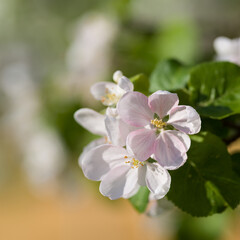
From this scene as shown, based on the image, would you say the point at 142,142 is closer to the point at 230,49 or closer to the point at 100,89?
the point at 100,89

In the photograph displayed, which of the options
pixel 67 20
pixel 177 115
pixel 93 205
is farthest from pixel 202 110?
pixel 93 205

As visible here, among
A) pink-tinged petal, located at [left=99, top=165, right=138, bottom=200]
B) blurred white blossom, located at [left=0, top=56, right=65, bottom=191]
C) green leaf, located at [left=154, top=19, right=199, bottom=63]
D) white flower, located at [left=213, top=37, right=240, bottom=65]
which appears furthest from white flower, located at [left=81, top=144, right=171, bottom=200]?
blurred white blossom, located at [left=0, top=56, right=65, bottom=191]

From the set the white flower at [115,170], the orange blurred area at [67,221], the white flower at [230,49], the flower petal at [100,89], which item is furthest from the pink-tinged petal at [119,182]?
the orange blurred area at [67,221]

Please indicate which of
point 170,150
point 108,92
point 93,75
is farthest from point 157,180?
point 93,75

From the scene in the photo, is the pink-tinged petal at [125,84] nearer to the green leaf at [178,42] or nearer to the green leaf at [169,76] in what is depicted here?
the green leaf at [169,76]

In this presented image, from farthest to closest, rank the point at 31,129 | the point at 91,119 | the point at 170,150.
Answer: the point at 31,129
the point at 91,119
the point at 170,150

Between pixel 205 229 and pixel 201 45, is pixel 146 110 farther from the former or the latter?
pixel 201 45
